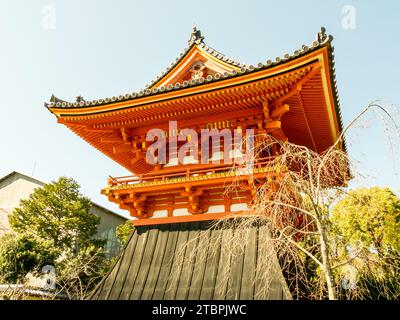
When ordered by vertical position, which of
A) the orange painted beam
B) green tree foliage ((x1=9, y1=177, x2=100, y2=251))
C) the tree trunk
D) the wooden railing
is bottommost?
the tree trunk

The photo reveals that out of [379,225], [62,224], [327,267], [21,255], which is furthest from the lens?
[62,224]

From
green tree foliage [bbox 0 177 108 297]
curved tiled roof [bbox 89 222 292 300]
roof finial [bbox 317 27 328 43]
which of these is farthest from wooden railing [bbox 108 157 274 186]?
green tree foliage [bbox 0 177 108 297]

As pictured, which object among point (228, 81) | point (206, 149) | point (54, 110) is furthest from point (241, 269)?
point (54, 110)

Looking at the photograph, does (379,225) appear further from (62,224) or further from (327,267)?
(62,224)

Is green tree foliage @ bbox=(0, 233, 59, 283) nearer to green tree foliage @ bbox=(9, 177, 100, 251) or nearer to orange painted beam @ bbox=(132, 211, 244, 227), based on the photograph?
green tree foliage @ bbox=(9, 177, 100, 251)

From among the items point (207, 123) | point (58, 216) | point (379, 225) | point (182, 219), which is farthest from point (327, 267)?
point (58, 216)

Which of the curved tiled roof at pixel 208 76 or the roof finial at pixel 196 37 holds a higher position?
the roof finial at pixel 196 37

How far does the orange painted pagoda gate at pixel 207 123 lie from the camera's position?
7.29 m

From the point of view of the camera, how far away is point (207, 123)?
8695 millimetres

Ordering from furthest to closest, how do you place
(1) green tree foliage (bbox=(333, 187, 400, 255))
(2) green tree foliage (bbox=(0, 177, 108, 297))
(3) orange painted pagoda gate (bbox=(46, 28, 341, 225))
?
(2) green tree foliage (bbox=(0, 177, 108, 297)) < (1) green tree foliage (bbox=(333, 187, 400, 255)) < (3) orange painted pagoda gate (bbox=(46, 28, 341, 225))

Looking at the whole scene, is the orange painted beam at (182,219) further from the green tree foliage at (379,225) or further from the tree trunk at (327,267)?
the green tree foliage at (379,225)

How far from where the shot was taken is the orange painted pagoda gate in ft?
23.9

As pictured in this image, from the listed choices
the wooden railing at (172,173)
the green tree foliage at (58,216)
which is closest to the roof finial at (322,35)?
the wooden railing at (172,173)

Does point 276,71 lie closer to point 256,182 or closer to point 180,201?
point 256,182
